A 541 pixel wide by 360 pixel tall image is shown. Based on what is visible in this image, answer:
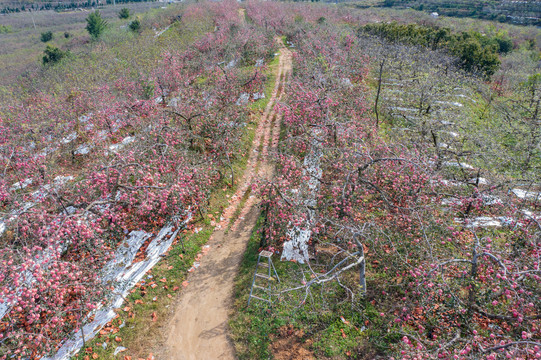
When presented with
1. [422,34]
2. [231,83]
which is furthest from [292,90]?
[422,34]

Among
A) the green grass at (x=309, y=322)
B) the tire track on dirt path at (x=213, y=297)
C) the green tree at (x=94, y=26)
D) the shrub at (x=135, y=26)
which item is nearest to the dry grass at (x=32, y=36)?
the green tree at (x=94, y=26)

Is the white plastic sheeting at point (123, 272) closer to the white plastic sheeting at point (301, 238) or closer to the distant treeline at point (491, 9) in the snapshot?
the white plastic sheeting at point (301, 238)

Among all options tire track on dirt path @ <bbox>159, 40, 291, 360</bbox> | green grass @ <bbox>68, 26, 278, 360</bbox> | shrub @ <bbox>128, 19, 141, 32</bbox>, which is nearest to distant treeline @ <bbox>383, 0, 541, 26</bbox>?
shrub @ <bbox>128, 19, 141, 32</bbox>

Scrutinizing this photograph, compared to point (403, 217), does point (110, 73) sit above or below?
above

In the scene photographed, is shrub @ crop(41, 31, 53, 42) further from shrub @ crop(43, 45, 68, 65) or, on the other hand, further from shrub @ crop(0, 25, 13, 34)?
shrub @ crop(43, 45, 68, 65)

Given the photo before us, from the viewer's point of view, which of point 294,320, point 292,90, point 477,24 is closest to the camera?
point 294,320

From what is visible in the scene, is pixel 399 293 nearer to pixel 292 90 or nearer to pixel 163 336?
pixel 163 336

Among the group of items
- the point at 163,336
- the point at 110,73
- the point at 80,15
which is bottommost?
the point at 163,336
